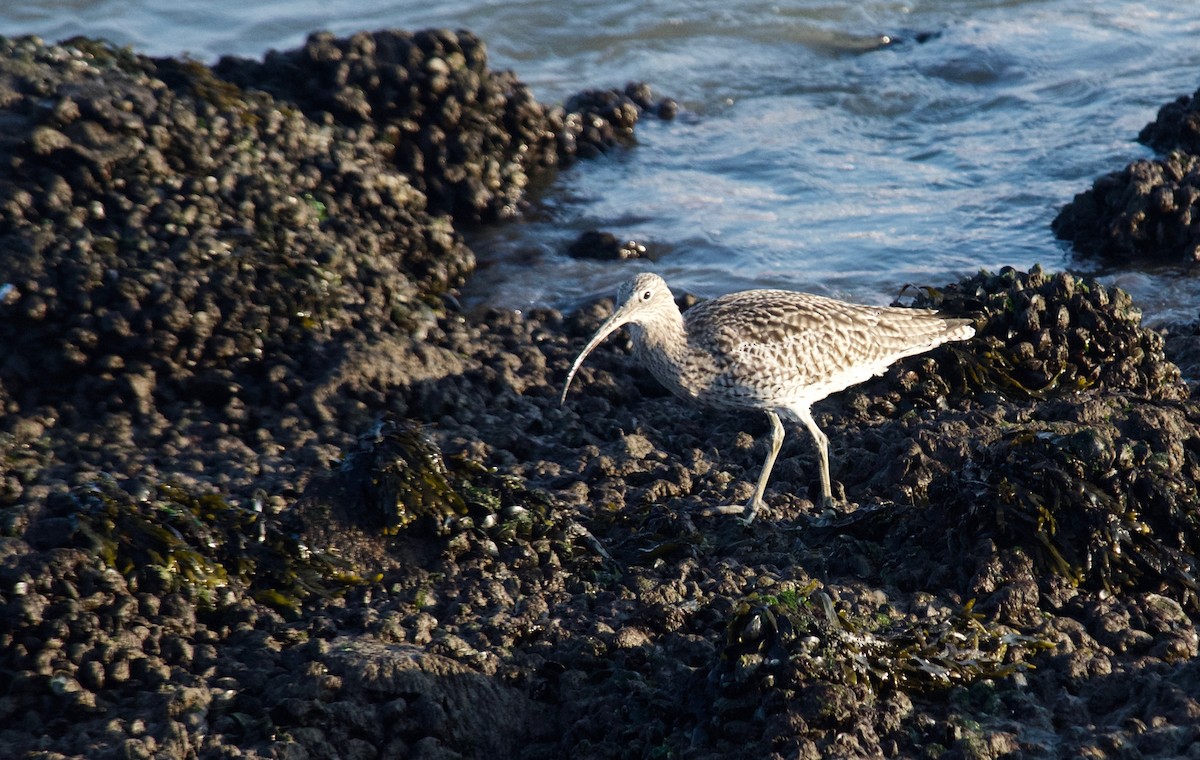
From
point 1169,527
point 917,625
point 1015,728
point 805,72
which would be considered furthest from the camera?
point 805,72

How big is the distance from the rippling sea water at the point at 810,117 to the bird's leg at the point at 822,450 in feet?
8.85

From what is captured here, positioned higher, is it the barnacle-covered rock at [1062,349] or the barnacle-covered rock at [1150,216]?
the barnacle-covered rock at [1150,216]

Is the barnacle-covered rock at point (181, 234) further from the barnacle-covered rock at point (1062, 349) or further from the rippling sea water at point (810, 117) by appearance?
the barnacle-covered rock at point (1062, 349)

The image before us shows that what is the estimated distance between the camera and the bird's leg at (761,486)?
596 cm

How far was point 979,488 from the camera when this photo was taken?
5465 mm

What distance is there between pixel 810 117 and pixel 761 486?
716 centimetres

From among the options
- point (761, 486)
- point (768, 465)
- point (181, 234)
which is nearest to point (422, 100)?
point (181, 234)

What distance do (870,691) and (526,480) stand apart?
2.32 meters

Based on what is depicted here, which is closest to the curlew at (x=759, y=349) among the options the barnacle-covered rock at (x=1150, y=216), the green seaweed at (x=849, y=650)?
the green seaweed at (x=849, y=650)

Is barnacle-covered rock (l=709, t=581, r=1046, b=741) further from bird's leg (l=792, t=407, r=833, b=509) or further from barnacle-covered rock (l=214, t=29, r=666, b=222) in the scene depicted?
barnacle-covered rock (l=214, t=29, r=666, b=222)

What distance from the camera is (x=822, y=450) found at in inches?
245

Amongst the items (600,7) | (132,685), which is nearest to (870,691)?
(132,685)

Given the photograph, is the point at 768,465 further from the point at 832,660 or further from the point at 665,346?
the point at 832,660

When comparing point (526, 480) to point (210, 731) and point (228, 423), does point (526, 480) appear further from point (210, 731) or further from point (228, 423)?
point (210, 731)
